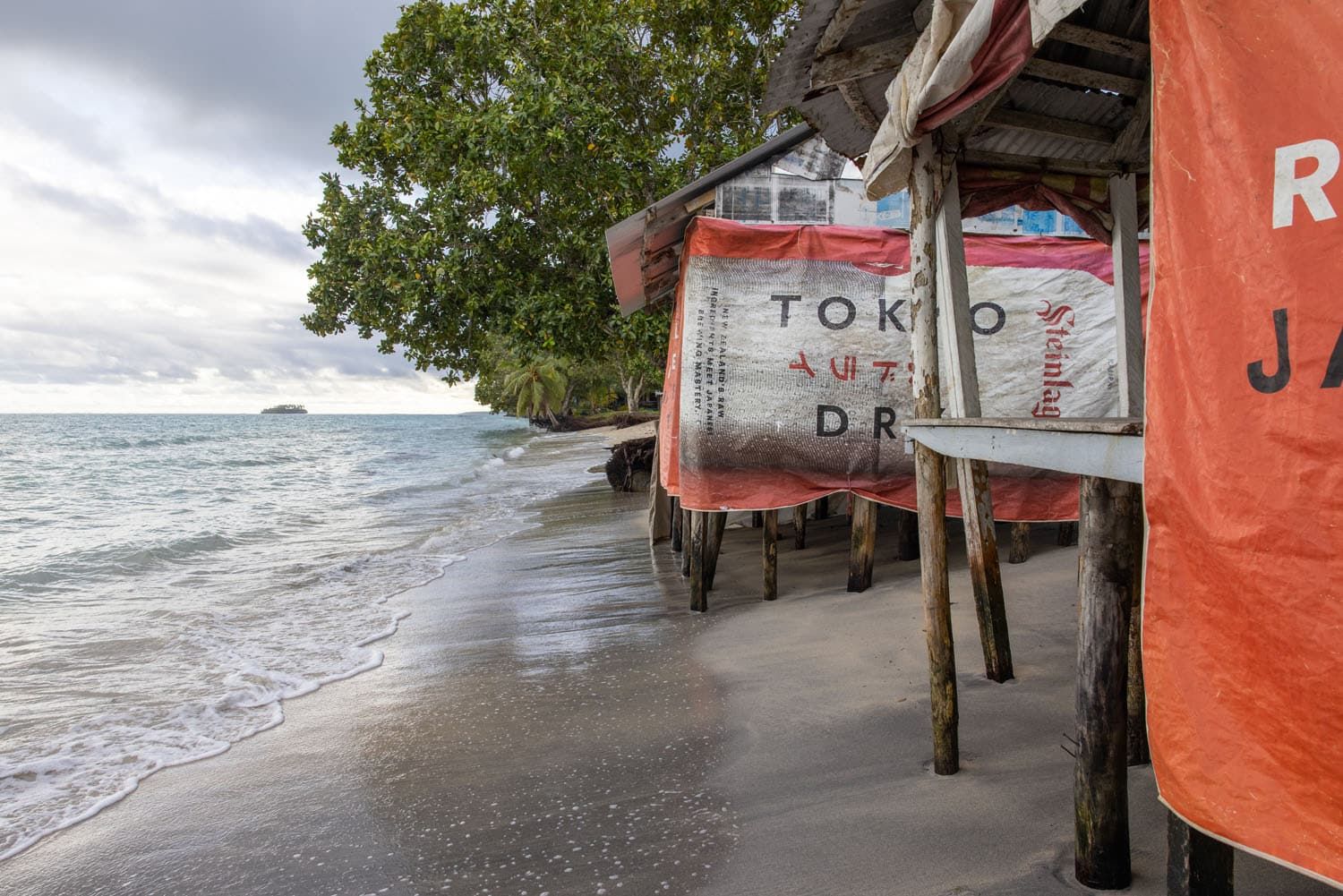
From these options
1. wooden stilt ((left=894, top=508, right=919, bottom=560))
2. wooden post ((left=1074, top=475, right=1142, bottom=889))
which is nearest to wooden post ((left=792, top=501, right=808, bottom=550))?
wooden stilt ((left=894, top=508, right=919, bottom=560))

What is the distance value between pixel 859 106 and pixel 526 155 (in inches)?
271

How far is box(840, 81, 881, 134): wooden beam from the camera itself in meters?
4.14

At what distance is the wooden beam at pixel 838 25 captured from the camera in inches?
135

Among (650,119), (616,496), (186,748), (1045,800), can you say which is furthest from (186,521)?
(1045,800)

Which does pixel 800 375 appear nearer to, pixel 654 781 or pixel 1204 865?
pixel 654 781

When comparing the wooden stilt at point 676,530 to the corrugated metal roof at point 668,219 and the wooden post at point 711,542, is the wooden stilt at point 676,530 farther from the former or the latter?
the corrugated metal roof at point 668,219

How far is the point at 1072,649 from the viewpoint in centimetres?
440

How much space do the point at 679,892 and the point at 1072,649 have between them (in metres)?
2.71

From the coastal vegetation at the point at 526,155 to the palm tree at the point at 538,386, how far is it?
34.7m

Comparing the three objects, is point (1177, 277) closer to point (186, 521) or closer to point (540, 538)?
point (540, 538)

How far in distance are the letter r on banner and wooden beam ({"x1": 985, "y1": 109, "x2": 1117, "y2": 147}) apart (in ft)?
7.46

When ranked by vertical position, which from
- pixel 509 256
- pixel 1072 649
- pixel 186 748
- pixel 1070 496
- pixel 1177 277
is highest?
pixel 509 256

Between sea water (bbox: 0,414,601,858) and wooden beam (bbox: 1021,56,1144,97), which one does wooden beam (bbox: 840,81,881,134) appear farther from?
sea water (bbox: 0,414,601,858)

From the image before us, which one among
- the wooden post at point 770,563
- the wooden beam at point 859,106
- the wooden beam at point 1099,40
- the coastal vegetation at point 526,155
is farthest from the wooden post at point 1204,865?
the coastal vegetation at point 526,155
